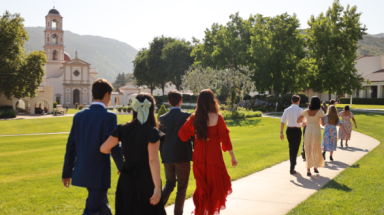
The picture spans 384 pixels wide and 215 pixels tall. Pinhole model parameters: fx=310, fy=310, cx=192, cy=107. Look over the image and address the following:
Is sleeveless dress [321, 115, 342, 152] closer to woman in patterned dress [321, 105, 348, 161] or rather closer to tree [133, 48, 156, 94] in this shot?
woman in patterned dress [321, 105, 348, 161]

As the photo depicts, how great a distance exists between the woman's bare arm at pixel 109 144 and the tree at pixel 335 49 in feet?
128

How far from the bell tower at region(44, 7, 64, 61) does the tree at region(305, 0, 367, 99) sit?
58924 millimetres

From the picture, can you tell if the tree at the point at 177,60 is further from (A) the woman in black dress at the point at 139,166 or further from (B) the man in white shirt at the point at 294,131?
(A) the woman in black dress at the point at 139,166

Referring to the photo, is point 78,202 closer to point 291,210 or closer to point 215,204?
point 215,204

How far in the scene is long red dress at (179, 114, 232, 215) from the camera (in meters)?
4.70

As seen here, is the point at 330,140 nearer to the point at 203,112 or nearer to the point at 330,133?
the point at 330,133

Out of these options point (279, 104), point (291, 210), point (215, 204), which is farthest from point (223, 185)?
point (279, 104)

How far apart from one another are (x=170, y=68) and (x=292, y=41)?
26.8 metres

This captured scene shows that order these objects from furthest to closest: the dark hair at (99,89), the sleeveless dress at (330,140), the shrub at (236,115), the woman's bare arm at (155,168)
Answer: the shrub at (236,115) → the sleeveless dress at (330,140) → the dark hair at (99,89) → the woman's bare arm at (155,168)

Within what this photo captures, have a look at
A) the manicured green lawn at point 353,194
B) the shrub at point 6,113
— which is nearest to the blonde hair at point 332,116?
the manicured green lawn at point 353,194

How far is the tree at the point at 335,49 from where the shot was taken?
38688mm

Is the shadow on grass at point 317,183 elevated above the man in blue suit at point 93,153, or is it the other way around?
the man in blue suit at point 93,153

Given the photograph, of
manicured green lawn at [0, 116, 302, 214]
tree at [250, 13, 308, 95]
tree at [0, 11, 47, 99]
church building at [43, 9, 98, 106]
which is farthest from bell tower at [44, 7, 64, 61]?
manicured green lawn at [0, 116, 302, 214]

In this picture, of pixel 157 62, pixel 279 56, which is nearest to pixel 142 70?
pixel 157 62
